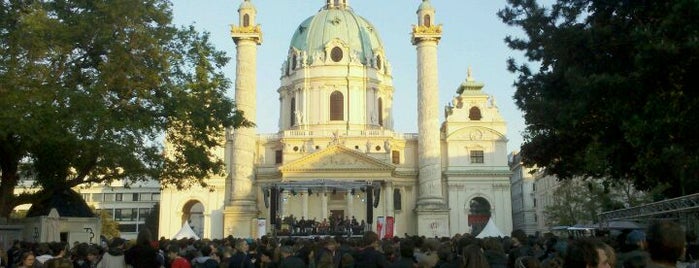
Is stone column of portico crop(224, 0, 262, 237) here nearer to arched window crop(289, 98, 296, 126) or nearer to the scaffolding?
arched window crop(289, 98, 296, 126)

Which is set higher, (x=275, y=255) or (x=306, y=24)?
(x=306, y=24)

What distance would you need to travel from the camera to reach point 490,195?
65.2 metres

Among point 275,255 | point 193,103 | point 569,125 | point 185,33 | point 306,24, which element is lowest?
point 275,255

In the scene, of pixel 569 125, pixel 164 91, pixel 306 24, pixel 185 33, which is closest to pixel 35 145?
pixel 164 91

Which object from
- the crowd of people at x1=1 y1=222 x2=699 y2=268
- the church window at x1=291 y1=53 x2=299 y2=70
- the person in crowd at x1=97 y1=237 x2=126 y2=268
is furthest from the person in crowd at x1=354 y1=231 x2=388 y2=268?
the church window at x1=291 y1=53 x2=299 y2=70

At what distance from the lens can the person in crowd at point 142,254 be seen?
10320 millimetres

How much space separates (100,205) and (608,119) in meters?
94.2

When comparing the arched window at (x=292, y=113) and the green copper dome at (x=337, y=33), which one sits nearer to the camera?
the arched window at (x=292, y=113)

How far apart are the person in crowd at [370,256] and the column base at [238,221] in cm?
4441

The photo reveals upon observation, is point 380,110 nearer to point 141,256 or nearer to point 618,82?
A: point 618,82

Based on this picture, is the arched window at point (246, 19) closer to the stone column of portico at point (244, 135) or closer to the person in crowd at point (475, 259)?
the stone column of portico at point (244, 135)

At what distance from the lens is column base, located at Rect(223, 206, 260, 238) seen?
5375cm

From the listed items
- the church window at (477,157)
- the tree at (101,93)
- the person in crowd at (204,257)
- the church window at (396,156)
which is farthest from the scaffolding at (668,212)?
the church window at (396,156)

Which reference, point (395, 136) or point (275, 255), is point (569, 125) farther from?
point (395, 136)
